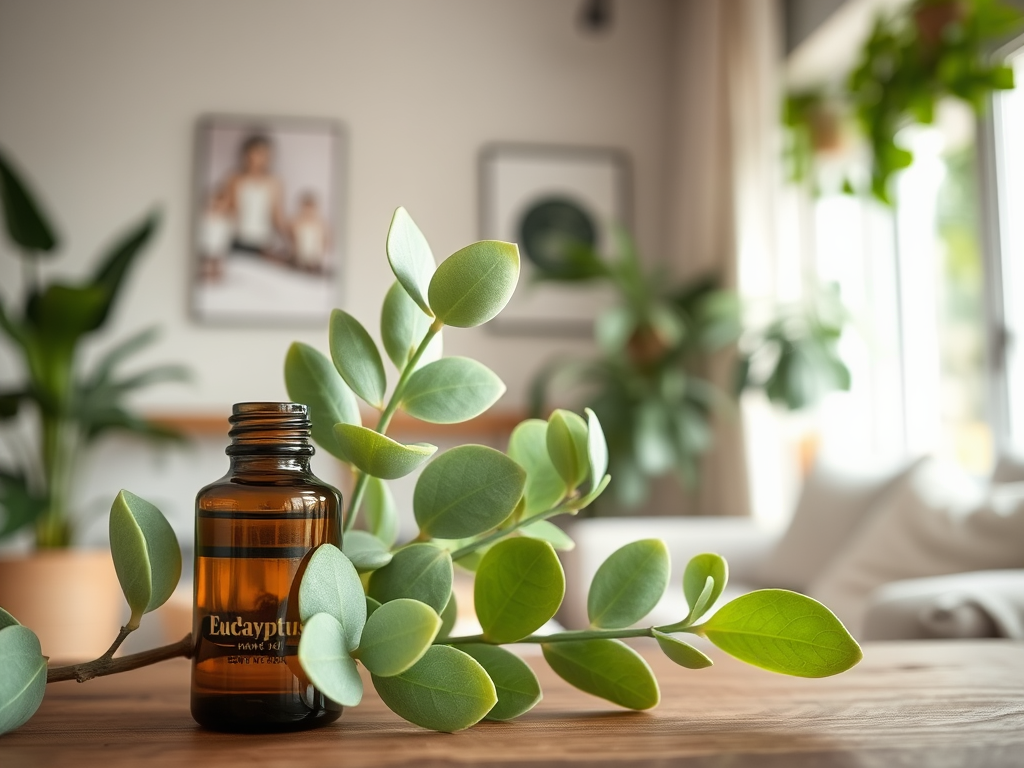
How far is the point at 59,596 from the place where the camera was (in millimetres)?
2721

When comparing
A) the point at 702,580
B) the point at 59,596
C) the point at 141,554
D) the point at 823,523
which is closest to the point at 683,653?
the point at 702,580

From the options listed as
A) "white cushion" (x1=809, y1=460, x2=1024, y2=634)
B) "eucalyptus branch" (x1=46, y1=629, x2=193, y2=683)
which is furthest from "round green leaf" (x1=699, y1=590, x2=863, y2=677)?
"white cushion" (x1=809, y1=460, x2=1024, y2=634)

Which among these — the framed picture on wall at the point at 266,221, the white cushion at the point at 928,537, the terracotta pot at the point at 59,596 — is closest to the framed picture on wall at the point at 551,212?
the framed picture on wall at the point at 266,221

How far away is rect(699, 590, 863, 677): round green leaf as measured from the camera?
49cm

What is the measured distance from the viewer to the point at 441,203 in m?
4.36

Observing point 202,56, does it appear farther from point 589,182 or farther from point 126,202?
point 589,182

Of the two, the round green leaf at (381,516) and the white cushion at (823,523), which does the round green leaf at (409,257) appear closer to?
the round green leaf at (381,516)

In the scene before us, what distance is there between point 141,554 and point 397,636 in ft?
0.41

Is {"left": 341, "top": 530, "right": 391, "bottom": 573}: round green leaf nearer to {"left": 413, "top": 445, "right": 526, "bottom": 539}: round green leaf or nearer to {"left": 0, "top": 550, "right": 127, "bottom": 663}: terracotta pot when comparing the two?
{"left": 413, "top": 445, "right": 526, "bottom": 539}: round green leaf

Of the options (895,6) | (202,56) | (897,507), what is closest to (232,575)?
(897,507)

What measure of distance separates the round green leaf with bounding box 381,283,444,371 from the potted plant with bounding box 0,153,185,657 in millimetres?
2439

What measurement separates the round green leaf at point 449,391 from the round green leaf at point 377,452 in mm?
46

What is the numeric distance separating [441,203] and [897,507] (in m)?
2.58

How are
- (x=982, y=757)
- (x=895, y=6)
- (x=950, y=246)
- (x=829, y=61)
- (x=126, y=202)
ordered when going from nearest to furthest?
(x=982, y=757), (x=895, y=6), (x=950, y=246), (x=829, y=61), (x=126, y=202)
